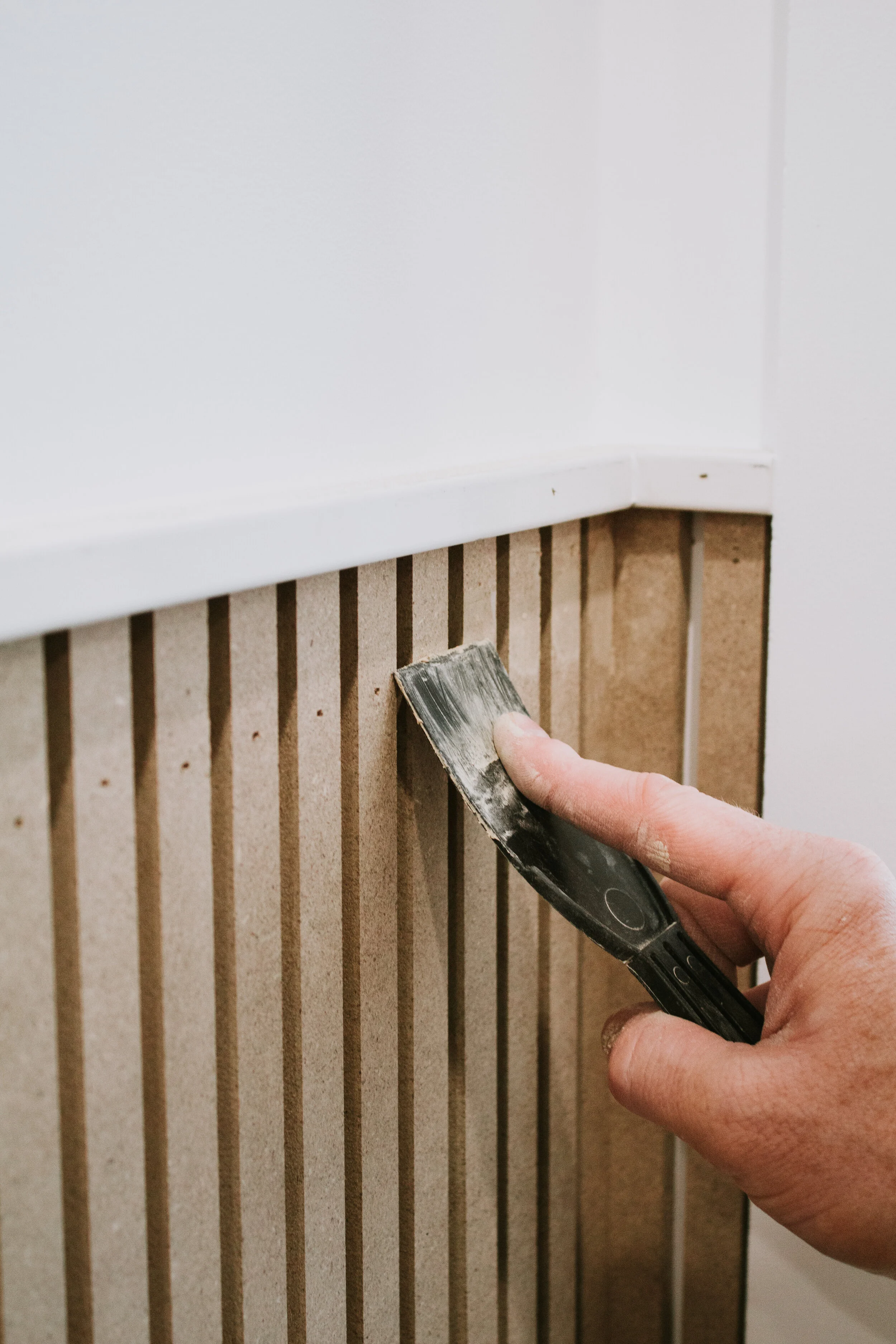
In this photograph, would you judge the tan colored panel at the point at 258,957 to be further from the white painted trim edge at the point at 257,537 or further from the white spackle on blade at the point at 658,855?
the white spackle on blade at the point at 658,855

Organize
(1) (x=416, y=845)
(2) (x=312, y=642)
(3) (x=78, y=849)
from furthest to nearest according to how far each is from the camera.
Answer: (1) (x=416, y=845)
(2) (x=312, y=642)
(3) (x=78, y=849)

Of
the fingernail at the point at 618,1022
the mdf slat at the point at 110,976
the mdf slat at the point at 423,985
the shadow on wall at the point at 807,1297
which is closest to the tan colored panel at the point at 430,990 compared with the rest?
the mdf slat at the point at 423,985

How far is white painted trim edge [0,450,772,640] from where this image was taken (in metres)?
0.48

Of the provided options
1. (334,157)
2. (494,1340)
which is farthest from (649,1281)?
(334,157)

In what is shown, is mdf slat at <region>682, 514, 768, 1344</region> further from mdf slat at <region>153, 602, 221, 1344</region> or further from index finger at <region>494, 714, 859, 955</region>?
mdf slat at <region>153, 602, 221, 1344</region>

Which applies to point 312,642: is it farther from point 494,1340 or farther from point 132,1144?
point 494,1340

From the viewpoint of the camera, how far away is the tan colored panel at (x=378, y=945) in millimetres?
710

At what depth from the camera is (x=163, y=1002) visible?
1.91ft

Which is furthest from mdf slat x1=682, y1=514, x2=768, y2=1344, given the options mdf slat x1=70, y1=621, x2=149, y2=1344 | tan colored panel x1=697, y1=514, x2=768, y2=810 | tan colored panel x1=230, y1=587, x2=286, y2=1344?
mdf slat x1=70, y1=621, x2=149, y2=1344

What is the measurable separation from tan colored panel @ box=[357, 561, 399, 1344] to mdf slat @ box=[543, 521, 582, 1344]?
24 cm

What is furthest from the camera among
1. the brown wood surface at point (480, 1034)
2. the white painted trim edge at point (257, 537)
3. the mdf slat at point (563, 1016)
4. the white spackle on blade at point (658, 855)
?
the mdf slat at point (563, 1016)

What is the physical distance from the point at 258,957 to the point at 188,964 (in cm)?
6

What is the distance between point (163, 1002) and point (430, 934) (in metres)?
0.25

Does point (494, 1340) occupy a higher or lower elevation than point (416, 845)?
lower
